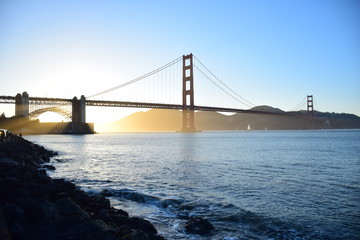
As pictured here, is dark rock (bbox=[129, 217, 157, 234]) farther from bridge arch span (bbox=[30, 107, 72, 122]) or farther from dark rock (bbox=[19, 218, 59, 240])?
bridge arch span (bbox=[30, 107, 72, 122])

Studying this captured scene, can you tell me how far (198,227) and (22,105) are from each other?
72.3 metres

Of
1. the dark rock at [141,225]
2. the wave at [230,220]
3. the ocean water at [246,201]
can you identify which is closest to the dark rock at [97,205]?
the ocean water at [246,201]

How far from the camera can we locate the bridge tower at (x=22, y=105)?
6756cm

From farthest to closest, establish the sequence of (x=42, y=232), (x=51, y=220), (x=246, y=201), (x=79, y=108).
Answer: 1. (x=79, y=108)
2. (x=246, y=201)
3. (x=51, y=220)
4. (x=42, y=232)

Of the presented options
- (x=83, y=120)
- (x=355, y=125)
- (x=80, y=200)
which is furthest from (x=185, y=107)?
(x=355, y=125)

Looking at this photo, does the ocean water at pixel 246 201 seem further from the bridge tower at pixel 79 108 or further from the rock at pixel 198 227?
the bridge tower at pixel 79 108

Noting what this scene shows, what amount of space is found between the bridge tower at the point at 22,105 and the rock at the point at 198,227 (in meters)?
72.0

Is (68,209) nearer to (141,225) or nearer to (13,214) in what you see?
(13,214)

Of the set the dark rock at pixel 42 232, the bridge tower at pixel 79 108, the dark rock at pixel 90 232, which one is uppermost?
the bridge tower at pixel 79 108

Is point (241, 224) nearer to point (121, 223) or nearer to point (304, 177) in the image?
point (121, 223)

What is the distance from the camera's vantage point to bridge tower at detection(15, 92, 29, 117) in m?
67.6

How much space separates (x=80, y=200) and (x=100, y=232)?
2619mm

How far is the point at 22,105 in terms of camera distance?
67688 millimetres

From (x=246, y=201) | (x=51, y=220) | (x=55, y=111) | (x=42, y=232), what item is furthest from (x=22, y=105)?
(x=42, y=232)
